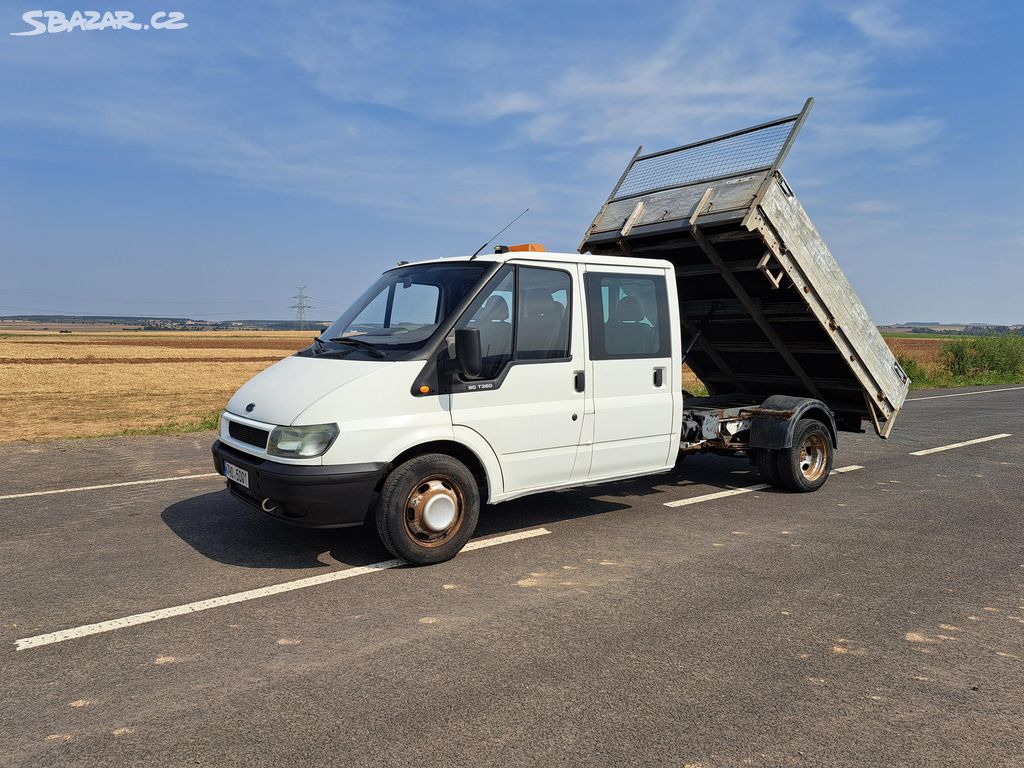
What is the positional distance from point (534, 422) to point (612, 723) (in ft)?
8.75

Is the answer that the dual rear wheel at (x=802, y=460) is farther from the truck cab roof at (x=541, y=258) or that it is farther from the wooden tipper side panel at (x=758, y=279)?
the truck cab roof at (x=541, y=258)

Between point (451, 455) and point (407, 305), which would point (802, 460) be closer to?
point (451, 455)

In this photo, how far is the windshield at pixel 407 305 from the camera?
17.7ft

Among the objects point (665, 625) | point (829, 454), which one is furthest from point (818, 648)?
point (829, 454)

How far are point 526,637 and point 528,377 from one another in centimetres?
204

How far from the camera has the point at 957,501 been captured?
24.2 ft

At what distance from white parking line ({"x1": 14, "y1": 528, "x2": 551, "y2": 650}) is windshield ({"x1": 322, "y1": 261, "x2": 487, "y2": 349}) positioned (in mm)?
1528

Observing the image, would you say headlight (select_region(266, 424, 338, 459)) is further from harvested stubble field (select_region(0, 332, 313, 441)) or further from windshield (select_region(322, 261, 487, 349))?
harvested stubble field (select_region(0, 332, 313, 441))

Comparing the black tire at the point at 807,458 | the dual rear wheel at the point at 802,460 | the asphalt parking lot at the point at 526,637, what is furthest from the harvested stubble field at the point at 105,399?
the black tire at the point at 807,458

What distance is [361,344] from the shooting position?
5.47m

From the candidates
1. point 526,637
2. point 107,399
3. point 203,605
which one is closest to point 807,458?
point 526,637

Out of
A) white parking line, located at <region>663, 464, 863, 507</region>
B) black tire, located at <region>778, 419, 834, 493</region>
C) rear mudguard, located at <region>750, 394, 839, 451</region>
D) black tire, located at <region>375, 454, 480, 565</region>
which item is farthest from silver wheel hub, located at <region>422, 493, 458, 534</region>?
black tire, located at <region>778, 419, 834, 493</region>

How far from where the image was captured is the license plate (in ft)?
16.8

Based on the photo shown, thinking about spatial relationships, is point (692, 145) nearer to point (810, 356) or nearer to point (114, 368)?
point (810, 356)
